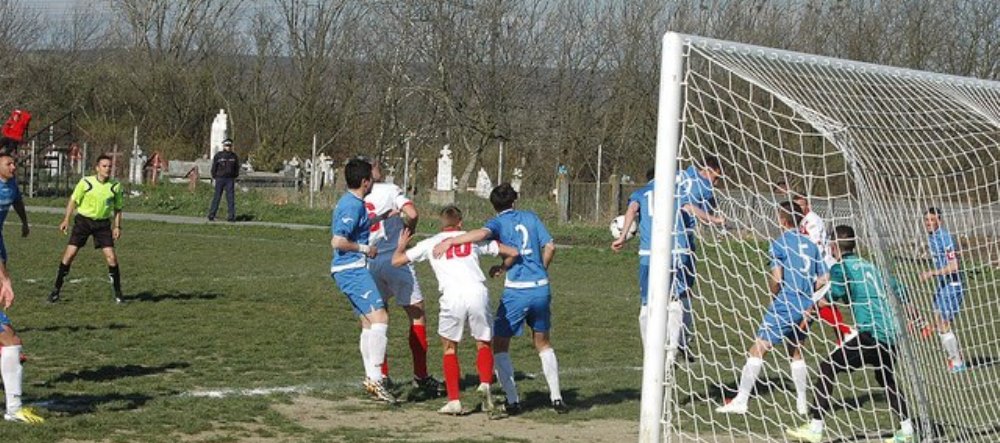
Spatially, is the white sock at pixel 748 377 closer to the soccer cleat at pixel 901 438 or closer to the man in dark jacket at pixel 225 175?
the soccer cleat at pixel 901 438

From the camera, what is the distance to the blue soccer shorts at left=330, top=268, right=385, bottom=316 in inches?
417

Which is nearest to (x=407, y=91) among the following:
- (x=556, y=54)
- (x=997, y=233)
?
(x=556, y=54)

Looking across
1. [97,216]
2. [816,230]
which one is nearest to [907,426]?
[816,230]

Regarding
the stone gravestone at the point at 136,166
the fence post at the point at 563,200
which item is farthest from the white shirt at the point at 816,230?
the stone gravestone at the point at 136,166

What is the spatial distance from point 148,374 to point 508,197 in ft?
10.7

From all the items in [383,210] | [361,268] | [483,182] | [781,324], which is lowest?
[781,324]

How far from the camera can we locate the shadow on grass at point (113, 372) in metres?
11.0

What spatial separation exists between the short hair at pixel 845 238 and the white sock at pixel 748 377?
46.1 inches

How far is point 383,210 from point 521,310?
168 centimetres

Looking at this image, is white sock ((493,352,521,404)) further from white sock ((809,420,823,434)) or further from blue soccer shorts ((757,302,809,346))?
white sock ((809,420,823,434))

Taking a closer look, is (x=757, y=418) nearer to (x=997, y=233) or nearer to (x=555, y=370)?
(x=555, y=370)

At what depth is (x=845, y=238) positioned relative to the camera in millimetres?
9469

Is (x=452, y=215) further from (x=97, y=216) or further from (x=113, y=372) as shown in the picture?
(x=97, y=216)

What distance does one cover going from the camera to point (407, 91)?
145 ft
